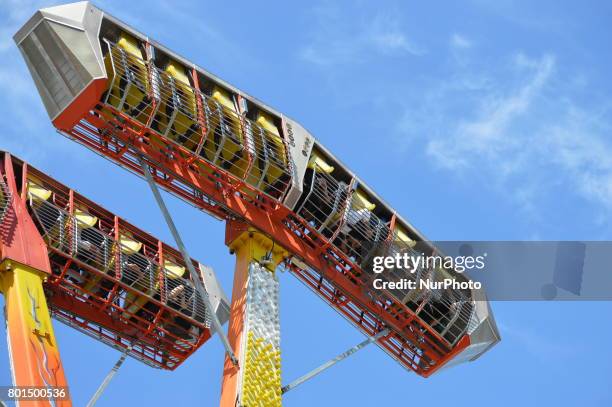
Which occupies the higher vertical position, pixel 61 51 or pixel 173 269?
pixel 61 51

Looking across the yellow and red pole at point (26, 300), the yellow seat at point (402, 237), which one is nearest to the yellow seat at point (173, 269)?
the yellow and red pole at point (26, 300)

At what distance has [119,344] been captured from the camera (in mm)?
42625

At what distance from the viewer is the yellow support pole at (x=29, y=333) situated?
35000mm

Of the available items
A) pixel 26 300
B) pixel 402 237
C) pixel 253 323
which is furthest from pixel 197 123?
pixel 402 237

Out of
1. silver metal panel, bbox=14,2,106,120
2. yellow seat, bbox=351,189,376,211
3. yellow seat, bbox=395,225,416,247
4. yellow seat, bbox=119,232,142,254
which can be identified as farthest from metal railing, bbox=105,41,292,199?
yellow seat, bbox=395,225,416,247

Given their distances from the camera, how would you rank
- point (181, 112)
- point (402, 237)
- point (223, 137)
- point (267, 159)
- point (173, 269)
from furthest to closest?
point (402, 237)
point (173, 269)
point (267, 159)
point (223, 137)
point (181, 112)

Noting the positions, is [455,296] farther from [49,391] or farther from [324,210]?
[49,391]

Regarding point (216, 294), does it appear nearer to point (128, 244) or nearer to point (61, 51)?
point (128, 244)

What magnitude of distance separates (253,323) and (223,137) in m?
5.03

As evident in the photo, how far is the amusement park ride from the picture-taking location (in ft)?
118

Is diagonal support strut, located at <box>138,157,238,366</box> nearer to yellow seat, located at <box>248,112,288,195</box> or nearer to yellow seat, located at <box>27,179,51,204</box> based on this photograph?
yellow seat, located at <box>248,112,288,195</box>

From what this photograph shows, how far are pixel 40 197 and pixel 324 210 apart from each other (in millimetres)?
7995

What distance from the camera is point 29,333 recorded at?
35875 mm

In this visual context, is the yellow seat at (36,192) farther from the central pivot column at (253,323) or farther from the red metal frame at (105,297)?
the central pivot column at (253,323)
